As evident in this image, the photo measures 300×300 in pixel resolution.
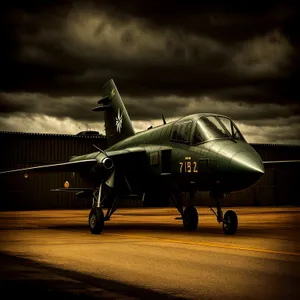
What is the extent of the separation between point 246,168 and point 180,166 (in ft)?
7.90

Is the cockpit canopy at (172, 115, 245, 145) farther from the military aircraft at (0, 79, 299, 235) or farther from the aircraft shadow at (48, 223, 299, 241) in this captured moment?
the aircraft shadow at (48, 223, 299, 241)

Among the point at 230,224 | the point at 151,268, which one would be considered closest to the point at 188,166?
the point at 230,224

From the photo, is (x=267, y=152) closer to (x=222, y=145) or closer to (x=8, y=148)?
(x=8, y=148)

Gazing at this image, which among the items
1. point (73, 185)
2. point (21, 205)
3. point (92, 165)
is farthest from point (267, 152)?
point (92, 165)

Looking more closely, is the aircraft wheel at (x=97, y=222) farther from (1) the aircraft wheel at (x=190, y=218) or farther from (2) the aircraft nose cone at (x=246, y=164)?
(2) the aircraft nose cone at (x=246, y=164)

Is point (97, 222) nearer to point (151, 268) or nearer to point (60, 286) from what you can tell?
point (151, 268)

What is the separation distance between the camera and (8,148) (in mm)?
41031

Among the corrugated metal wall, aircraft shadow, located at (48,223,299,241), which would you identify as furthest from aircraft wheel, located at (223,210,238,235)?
the corrugated metal wall

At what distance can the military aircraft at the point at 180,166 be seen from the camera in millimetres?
13219

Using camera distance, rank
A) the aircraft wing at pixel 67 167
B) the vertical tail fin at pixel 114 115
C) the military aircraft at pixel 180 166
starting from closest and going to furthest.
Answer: the military aircraft at pixel 180 166, the aircraft wing at pixel 67 167, the vertical tail fin at pixel 114 115

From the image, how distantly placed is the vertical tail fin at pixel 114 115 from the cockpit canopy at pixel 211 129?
5762mm

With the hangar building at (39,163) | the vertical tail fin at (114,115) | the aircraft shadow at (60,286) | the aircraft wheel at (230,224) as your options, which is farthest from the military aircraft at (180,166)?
the hangar building at (39,163)

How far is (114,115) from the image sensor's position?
20750 mm

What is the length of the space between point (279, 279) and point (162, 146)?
8870mm
